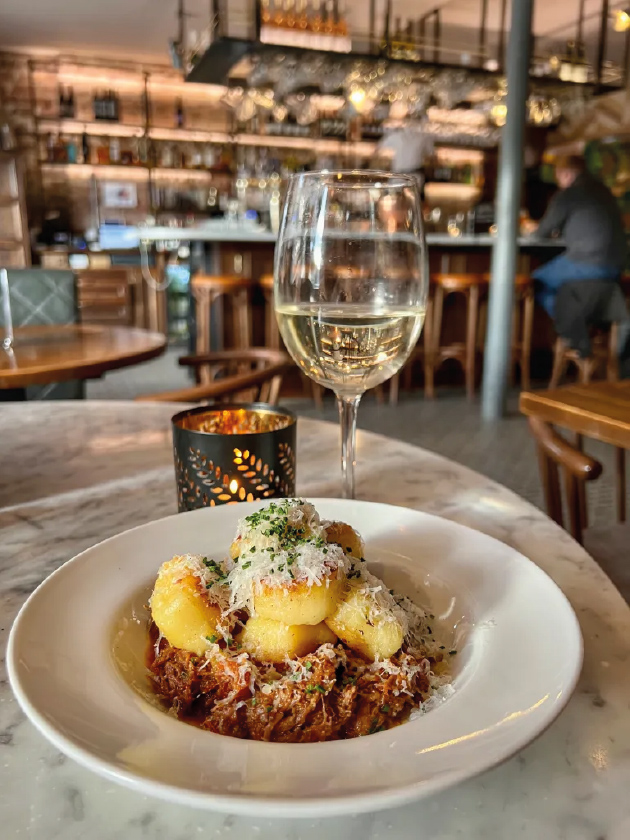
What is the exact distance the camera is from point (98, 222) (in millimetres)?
7668

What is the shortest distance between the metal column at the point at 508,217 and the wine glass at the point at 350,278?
3.82 metres

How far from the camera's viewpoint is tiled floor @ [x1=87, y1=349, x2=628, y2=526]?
10.1 feet

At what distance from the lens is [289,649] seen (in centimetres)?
39

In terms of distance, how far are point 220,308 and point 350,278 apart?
13.8 ft

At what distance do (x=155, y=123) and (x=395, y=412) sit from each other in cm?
520

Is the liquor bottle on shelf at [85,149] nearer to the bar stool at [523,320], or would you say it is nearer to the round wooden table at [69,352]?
the bar stool at [523,320]

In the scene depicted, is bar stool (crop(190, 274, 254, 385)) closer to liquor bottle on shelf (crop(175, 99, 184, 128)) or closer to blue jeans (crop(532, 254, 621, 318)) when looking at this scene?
blue jeans (crop(532, 254, 621, 318))

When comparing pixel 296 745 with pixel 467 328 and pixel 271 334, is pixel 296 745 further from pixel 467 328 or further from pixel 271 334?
pixel 467 328

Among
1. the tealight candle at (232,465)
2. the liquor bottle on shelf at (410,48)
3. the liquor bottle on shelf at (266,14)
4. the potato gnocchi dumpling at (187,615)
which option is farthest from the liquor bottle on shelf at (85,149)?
the potato gnocchi dumpling at (187,615)

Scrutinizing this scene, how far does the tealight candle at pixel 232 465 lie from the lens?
61 centimetres

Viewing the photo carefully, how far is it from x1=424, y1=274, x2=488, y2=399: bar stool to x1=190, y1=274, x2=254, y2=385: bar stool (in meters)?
1.29

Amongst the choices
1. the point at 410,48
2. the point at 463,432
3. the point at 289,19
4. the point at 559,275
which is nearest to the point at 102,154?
the point at 289,19

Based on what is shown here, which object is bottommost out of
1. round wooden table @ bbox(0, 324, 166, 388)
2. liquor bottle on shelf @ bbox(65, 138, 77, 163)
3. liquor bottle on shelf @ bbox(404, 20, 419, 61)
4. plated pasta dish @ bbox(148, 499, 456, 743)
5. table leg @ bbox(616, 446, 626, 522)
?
table leg @ bbox(616, 446, 626, 522)

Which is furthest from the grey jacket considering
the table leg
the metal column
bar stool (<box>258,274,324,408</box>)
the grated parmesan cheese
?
the grated parmesan cheese
